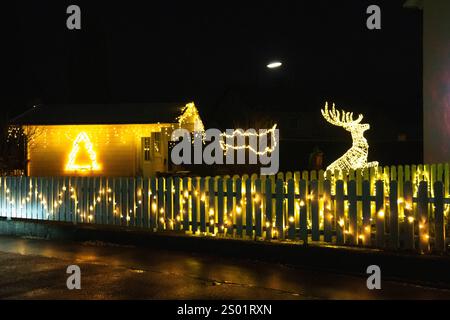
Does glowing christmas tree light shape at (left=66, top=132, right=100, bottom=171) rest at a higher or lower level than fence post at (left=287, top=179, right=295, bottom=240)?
higher

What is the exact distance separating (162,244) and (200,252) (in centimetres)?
86

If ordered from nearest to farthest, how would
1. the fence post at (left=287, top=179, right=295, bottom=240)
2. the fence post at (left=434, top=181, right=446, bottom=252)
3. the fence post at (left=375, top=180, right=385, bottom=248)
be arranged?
the fence post at (left=434, top=181, right=446, bottom=252) → the fence post at (left=375, top=180, right=385, bottom=248) → the fence post at (left=287, top=179, right=295, bottom=240)

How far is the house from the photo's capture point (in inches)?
959

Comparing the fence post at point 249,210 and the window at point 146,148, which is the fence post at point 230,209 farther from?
the window at point 146,148

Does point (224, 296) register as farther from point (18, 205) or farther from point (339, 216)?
point (18, 205)

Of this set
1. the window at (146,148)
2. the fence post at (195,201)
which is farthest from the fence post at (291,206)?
the window at (146,148)

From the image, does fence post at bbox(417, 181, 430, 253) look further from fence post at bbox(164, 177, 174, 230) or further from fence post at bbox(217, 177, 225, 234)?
fence post at bbox(164, 177, 174, 230)

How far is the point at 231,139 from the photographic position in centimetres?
2636

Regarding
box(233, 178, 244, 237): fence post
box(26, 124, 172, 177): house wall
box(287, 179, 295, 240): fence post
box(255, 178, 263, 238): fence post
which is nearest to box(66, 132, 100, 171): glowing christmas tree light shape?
box(26, 124, 172, 177): house wall

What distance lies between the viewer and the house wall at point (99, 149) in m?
24.5

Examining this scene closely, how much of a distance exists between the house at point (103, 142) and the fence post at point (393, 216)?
16.3m

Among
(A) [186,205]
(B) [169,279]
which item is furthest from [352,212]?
(A) [186,205]

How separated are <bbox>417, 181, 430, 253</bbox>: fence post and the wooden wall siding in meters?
0.01
